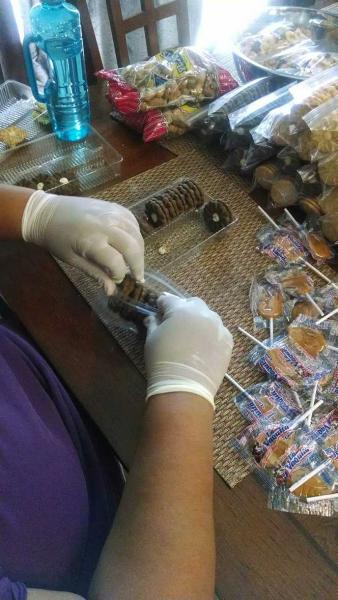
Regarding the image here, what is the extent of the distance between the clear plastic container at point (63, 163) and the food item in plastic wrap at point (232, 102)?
0.77ft

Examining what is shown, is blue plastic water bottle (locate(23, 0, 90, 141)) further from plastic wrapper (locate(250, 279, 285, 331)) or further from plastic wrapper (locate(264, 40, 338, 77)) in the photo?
plastic wrapper (locate(250, 279, 285, 331))

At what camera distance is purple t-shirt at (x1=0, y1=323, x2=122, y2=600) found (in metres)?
0.54

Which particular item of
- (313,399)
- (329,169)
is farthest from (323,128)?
(313,399)

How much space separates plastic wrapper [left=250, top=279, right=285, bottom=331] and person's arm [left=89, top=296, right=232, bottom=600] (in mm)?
197

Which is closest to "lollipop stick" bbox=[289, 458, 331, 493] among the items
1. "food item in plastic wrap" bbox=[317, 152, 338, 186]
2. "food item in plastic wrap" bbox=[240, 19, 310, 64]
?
"food item in plastic wrap" bbox=[317, 152, 338, 186]

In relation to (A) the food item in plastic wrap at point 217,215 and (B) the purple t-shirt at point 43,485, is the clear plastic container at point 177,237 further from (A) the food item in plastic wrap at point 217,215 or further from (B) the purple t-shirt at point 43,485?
(B) the purple t-shirt at point 43,485

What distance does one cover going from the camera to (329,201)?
0.93 m

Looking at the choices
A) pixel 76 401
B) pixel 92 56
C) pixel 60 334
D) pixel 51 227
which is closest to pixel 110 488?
pixel 76 401

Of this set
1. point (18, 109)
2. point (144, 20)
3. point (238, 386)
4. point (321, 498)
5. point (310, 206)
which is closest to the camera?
point (321, 498)

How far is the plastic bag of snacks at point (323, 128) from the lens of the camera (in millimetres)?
908

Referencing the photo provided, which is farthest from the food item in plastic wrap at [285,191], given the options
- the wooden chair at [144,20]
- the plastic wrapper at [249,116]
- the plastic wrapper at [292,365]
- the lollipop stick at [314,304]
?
the wooden chair at [144,20]

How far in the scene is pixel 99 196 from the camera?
108 cm

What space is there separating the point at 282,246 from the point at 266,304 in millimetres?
159

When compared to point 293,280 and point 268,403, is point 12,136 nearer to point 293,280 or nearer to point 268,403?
point 293,280
